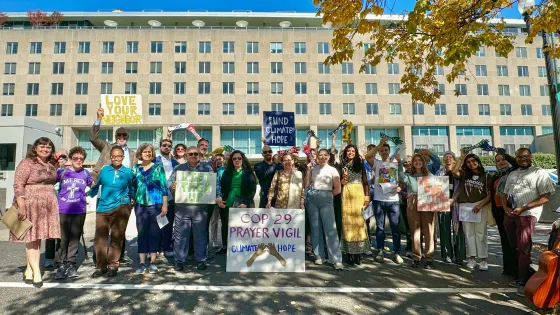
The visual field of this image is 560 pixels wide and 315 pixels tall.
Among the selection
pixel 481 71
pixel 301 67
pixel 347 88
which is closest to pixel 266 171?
pixel 347 88

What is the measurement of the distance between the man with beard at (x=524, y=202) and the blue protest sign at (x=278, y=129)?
5223 mm

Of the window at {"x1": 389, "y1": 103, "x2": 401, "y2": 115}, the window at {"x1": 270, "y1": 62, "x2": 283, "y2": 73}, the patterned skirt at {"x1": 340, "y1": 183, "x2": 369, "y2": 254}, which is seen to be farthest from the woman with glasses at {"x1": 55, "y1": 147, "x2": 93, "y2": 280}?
the window at {"x1": 389, "y1": 103, "x2": 401, "y2": 115}

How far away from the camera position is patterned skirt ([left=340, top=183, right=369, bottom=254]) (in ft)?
18.8

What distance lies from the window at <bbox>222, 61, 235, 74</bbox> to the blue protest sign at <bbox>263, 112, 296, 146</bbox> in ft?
117

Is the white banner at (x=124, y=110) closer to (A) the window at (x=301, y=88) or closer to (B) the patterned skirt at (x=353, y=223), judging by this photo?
(B) the patterned skirt at (x=353, y=223)

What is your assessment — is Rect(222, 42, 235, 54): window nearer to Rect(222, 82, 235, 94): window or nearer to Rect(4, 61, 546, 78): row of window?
Rect(4, 61, 546, 78): row of window

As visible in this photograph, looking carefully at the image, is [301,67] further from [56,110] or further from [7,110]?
[7,110]

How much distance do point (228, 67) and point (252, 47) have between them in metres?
4.11

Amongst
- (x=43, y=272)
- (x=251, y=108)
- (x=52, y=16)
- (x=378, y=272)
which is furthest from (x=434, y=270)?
(x=52, y=16)

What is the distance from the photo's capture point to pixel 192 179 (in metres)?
5.64

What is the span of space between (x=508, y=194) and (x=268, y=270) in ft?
12.4

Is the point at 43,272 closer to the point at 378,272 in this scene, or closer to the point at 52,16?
the point at 378,272

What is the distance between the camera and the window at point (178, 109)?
41.9 m

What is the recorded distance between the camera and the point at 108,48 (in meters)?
43.4
